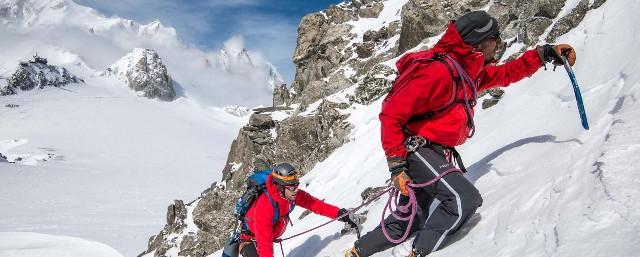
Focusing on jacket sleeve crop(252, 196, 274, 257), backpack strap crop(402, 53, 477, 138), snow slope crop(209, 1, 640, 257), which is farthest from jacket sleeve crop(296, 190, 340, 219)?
backpack strap crop(402, 53, 477, 138)

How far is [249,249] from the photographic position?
7254 mm

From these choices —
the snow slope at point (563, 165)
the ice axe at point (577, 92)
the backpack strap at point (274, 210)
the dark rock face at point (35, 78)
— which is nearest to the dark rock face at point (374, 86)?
the snow slope at point (563, 165)

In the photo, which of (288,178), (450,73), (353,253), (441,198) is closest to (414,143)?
(441,198)

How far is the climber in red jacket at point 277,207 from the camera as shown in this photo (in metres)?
6.27

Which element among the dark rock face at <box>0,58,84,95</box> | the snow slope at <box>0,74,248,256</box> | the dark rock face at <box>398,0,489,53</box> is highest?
the dark rock face at <box>0,58,84,95</box>

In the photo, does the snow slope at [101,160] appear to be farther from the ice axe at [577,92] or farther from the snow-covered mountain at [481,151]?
the ice axe at [577,92]

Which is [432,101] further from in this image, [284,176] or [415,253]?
[284,176]

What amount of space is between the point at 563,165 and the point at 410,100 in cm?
163

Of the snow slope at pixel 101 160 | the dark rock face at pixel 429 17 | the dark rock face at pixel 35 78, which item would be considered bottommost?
the snow slope at pixel 101 160

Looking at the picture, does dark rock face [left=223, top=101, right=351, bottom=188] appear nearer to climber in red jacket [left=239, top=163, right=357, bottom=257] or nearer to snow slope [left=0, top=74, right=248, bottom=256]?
climber in red jacket [left=239, top=163, right=357, bottom=257]

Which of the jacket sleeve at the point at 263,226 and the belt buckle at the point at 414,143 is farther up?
the belt buckle at the point at 414,143

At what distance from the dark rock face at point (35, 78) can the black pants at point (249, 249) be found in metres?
188

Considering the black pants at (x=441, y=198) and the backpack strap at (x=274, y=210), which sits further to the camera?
the backpack strap at (x=274, y=210)

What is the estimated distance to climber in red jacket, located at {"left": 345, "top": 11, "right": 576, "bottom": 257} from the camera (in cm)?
395
